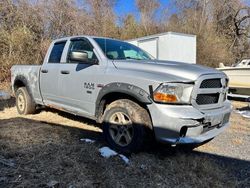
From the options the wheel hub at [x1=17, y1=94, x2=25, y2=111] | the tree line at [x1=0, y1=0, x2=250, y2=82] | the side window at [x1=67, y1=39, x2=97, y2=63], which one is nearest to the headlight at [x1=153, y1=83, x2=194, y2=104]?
the side window at [x1=67, y1=39, x2=97, y2=63]

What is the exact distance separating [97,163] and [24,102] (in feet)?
12.2

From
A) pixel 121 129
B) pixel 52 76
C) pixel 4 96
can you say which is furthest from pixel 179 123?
pixel 4 96

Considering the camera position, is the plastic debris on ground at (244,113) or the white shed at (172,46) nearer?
the plastic debris on ground at (244,113)

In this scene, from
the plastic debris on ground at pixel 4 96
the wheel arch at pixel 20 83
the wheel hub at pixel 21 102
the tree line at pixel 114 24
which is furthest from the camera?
the tree line at pixel 114 24

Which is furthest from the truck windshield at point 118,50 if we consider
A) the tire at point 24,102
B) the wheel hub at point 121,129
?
the tire at point 24,102

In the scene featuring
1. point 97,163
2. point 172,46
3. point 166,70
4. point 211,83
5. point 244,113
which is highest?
point 172,46

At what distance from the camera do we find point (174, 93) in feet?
13.1

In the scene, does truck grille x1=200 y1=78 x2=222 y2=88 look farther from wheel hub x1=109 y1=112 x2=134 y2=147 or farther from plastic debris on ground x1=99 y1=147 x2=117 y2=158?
plastic debris on ground x1=99 y1=147 x2=117 y2=158

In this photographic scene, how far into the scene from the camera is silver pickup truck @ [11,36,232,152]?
13.1 feet

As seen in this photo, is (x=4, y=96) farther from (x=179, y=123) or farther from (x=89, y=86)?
(x=179, y=123)

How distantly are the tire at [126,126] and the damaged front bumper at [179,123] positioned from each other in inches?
7.2

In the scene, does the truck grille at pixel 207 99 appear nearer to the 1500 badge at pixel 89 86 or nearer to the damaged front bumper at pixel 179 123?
the damaged front bumper at pixel 179 123

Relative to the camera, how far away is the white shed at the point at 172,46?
14.2 meters

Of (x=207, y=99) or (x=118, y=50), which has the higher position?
(x=118, y=50)
